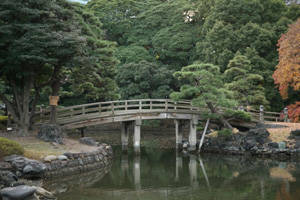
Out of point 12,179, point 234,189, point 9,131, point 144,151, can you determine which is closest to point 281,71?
point 144,151

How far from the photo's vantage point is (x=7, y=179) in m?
10.9

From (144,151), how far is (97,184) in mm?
9792

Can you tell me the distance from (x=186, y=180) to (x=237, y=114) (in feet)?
29.8

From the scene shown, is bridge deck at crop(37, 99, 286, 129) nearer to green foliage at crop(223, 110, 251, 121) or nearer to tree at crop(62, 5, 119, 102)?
green foliage at crop(223, 110, 251, 121)

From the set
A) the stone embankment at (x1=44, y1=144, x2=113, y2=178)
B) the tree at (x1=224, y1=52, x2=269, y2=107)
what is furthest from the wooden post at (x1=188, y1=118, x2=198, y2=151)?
the stone embankment at (x1=44, y1=144, x2=113, y2=178)

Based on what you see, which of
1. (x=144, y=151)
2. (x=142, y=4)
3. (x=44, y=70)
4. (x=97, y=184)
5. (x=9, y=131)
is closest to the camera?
(x=97, y=184)

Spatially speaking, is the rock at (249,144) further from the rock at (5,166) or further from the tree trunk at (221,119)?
the rock at (5,166)

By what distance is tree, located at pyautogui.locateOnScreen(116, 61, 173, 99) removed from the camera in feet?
111

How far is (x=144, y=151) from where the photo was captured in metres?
22.9

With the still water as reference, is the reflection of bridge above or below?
above

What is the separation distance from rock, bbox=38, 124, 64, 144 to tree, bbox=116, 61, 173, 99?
1767 centimetres

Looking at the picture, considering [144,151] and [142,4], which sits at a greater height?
[142,4]

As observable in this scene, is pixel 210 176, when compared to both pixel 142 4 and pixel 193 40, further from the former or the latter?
pixel 142 4

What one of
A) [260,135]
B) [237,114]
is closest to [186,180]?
[260,135]
